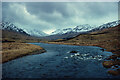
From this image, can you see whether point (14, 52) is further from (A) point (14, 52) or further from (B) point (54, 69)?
(B) point (54, 69)

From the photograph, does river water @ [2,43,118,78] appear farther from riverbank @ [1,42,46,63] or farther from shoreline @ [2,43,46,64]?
riverbank @ [1,42,46,63]

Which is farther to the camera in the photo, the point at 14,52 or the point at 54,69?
the point at 14,52

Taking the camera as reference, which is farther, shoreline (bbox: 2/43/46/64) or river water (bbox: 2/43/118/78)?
shoreline (bbox: 2/43/46/64)

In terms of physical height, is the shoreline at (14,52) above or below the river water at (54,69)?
above

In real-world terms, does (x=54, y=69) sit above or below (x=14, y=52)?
below

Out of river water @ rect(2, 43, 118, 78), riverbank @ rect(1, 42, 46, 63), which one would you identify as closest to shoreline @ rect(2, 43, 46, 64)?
riverbank @ rect(1, 42, 46, 63)

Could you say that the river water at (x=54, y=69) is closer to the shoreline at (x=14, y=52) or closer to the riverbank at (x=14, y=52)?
the shoreline at (x=14, y=52)

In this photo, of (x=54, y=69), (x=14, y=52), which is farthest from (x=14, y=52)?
(x=54, y=69)

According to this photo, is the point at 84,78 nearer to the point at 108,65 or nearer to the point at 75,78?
the point at 75,78

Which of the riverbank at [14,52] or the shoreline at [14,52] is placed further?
the riverbank at [14,52]

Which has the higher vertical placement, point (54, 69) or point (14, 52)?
point (14, 52)

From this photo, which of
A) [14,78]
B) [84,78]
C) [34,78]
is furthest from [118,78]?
[14,78]

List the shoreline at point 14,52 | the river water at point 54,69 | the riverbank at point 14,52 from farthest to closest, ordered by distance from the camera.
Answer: the riverbank at point 14,52 → the shoreline at point 14,52 → the river water at point 54,69

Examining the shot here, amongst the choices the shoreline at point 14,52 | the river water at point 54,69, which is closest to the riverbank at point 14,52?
the shoreline at point 14,52
